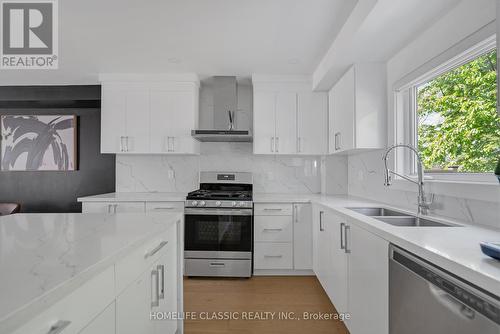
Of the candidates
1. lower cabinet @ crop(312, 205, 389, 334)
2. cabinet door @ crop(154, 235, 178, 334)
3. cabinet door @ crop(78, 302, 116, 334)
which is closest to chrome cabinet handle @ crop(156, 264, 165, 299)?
cabinet door @ crop(154, 235, 178, 334)

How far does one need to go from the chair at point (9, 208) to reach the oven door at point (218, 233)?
264 centimetres

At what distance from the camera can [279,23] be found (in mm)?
2270

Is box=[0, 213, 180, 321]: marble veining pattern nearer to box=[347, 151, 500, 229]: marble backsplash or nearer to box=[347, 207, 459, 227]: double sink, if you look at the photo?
box=[347, 207, 459, 227]: double sink

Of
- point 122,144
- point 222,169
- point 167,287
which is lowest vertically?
point 167,287

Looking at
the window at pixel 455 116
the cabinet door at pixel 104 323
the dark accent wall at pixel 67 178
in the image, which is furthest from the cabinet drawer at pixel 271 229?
the dark accent wall at pixel 67 178

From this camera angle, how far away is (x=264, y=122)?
3445 millimetres

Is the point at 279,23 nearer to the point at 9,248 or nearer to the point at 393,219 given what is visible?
the point at 393,219

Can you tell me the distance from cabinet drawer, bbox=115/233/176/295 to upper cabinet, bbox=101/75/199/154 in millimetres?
2075

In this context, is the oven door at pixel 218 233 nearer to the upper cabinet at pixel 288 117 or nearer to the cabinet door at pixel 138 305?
the upper cabinet at pixel 288 117

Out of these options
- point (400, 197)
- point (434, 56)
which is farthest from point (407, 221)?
point (434, 56)

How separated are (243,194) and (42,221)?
85.5 inches

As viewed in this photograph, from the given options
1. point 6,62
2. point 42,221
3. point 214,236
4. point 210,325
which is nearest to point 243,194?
point 214,236

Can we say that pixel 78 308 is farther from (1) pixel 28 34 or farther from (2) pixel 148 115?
(2) pixel 148 115

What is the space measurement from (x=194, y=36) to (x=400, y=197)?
7.45ft
